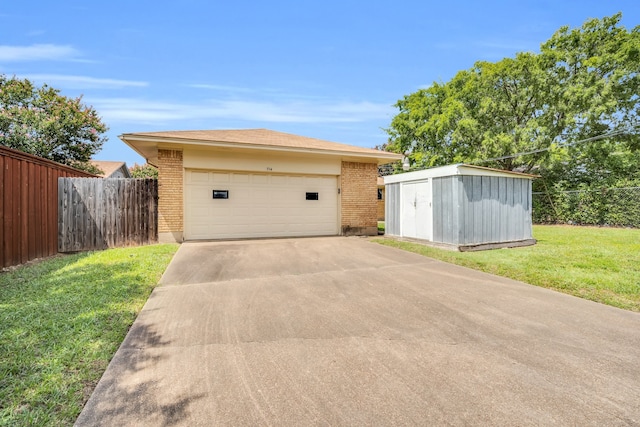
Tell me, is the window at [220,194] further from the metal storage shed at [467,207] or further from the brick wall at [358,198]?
the metal storage shed at [467,207]

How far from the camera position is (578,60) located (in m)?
17.7

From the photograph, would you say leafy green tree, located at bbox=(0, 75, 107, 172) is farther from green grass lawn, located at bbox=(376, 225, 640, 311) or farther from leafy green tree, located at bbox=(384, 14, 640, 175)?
leafy green tree, located at bbox=(384, 14, 640, 175)

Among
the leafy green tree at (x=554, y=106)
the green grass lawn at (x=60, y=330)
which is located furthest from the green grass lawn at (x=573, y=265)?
the leafy green tree at (x=554, y=106)

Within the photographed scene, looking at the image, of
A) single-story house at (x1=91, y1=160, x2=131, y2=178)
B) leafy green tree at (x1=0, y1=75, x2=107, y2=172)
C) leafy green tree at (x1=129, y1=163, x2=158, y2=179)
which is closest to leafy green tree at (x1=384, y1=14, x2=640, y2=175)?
leafy green tree at (x1=0, y1=75, x2=107, y2=172)

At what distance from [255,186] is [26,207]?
5530 mm

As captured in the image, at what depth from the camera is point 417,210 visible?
9.34 m

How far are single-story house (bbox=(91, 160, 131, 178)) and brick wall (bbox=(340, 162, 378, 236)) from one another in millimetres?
22061

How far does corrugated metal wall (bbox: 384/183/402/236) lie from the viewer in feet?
33.3

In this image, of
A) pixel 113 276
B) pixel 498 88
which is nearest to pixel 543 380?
pixel 113 276

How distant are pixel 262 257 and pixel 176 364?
4543 mm

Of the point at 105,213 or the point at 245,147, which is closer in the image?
the point at 105,213

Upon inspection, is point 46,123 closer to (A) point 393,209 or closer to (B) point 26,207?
(B) point 26,207

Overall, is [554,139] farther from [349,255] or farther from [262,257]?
[262,257]

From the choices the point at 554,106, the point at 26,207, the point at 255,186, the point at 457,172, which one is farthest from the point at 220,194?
the point at 554,106
